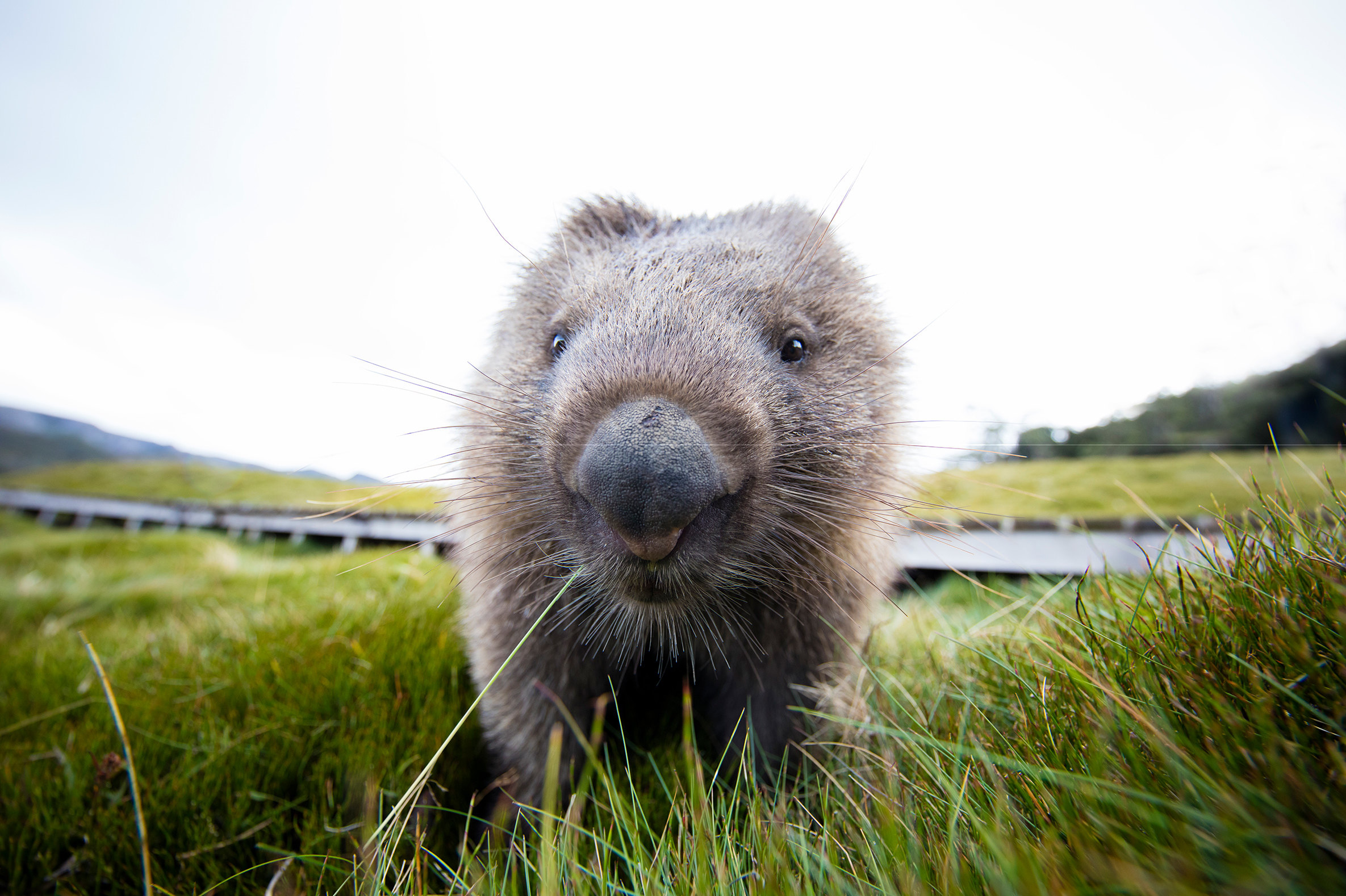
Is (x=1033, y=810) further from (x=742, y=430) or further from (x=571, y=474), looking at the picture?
(x=571, y=474)

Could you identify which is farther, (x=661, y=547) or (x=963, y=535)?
(x=963, y=535)

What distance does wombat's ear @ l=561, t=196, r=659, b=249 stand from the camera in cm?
237

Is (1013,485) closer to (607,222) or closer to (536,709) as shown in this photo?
(607,222)

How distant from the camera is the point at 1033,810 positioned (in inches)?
41.6

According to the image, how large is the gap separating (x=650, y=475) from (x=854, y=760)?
1.30 meters

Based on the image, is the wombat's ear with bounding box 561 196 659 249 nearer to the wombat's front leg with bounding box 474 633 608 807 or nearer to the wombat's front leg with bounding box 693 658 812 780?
the wombat's front leg with bounding box 474 633 608 807

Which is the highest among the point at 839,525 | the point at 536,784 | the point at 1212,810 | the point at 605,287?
the point at 605,287

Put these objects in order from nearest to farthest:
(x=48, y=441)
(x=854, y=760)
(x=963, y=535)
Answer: (x=854, y=760), (x=963, y=535), (x=48, y=441)

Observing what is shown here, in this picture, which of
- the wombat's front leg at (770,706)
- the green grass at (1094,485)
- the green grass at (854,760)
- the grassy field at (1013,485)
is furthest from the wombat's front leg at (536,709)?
the green grass at (1094,485)

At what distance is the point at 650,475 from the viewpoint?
1316 mm

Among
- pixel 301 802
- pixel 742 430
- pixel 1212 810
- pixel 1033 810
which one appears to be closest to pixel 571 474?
pixel 742 430

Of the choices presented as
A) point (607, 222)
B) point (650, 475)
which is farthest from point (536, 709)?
point (607, 222)

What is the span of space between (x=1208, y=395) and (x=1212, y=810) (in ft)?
56.9

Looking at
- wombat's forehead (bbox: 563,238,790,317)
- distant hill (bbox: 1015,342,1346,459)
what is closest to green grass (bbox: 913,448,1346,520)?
distant hill (bbox: 1015,342,1346,459)
